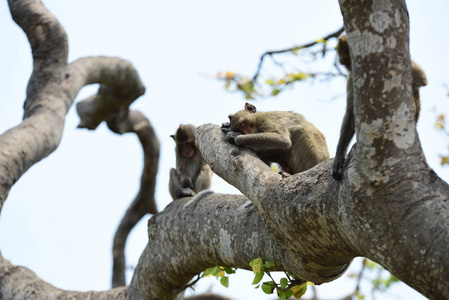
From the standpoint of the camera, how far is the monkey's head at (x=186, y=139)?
675 cm

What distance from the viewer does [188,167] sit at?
6.85 m

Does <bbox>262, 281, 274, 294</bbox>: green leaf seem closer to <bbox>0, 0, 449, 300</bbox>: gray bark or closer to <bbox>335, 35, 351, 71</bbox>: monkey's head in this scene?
<bbox>0, 0, 449, 300</bbox>: gray bark

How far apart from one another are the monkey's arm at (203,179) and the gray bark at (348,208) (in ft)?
6.65

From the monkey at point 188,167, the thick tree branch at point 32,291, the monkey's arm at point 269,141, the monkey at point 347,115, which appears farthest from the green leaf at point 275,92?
the thick tree branch at point 32,291

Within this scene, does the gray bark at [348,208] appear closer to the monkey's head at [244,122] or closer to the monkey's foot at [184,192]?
the monkey's head at [244,122]

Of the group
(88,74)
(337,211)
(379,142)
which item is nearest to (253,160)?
(337,211)

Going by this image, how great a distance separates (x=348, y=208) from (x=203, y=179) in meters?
4.49

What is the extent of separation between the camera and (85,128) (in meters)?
8.58

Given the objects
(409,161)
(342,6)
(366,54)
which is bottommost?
(409,161)

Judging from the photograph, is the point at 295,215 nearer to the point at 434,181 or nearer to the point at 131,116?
the point at 434,181

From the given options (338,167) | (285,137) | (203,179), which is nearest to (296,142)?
(285,137)

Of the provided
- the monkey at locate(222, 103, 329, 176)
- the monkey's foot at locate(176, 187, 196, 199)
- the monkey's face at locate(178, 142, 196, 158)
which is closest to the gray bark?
the monkey at locate(222, 103, 329, 176)

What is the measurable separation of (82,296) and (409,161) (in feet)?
11.8

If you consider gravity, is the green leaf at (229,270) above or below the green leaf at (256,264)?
below
